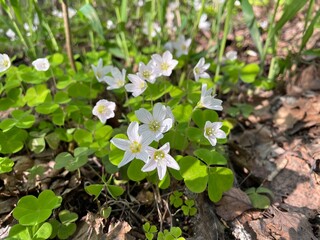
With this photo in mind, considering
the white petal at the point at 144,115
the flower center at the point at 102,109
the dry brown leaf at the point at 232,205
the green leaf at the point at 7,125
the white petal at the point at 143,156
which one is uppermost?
the white petal at the point at 144,115

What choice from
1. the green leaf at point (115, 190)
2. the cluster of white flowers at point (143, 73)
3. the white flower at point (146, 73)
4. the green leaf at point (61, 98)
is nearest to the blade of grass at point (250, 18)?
the cluster of white flowers at point (143, 73)

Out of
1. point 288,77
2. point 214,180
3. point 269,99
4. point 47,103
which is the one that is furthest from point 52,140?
point 288,77

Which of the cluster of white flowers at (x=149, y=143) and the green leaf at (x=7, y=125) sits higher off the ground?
the cluster of white flowers at (x=149, y=143)

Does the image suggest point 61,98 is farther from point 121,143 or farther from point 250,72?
point 250,72

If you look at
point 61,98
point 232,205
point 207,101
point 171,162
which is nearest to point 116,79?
point 61,98

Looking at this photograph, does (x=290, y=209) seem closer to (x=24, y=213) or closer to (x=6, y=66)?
(x=24, y=213)

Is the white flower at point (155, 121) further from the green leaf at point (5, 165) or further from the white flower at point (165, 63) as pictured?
the green leaf at point (5, 165)
